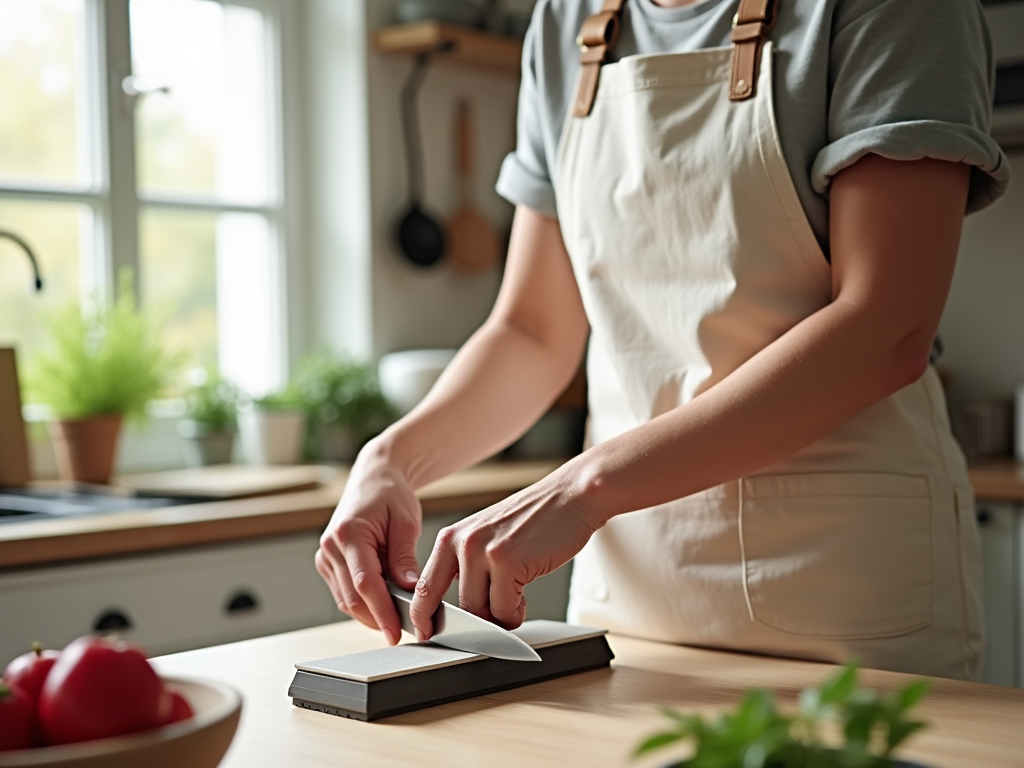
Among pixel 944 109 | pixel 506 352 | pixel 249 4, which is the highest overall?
pixel 249 4

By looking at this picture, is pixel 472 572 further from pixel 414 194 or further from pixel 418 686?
pixel 414 194

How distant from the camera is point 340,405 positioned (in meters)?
2.83

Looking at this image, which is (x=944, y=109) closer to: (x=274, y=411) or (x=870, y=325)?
(x=870, y=325)

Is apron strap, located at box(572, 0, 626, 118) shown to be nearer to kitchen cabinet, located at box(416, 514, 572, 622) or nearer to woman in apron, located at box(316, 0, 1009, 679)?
woman in apron, located at box(316, 0, 1009, 679)

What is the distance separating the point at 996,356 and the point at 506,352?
77.0 inches

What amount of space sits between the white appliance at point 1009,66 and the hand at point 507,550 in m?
1.98

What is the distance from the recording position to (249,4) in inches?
117

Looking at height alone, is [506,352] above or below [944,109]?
below

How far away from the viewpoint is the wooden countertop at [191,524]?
1.79 metres

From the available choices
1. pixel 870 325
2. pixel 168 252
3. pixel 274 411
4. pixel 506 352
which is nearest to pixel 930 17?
pixel 870 325

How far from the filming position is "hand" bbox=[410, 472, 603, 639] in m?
0.96

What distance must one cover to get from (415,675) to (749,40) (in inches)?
25.2

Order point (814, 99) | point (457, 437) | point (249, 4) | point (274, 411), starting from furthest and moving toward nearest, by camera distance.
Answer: point (249, 4) → point (274, 411) → point (457, 437) → point (814, 99)

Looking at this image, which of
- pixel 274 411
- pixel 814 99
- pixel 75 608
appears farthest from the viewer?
pixel 274 411
